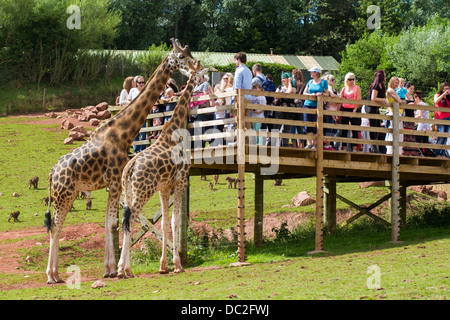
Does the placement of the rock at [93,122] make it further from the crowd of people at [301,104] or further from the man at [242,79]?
the man at [242,79]

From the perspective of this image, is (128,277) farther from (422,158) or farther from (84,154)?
(422,158)

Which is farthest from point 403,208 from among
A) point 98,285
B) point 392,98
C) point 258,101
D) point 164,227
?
point 98,285

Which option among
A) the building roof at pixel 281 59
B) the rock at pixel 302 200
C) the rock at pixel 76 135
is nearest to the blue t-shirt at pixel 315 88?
the rock at pixel 302 200

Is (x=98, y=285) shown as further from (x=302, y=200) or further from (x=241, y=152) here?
(x=302, y=200)

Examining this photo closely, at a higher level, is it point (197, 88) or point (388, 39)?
point (388, 39)

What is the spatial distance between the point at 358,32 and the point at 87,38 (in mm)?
26815

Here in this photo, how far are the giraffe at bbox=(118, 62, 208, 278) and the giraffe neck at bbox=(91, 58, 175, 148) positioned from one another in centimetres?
55

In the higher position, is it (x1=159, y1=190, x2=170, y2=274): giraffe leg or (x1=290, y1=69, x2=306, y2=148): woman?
(x1=290, y1=69, x2=306, y2=148): woman

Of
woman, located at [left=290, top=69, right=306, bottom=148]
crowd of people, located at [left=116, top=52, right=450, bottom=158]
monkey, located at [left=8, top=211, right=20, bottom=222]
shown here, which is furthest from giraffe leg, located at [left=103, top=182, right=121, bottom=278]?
monkey, located at [left=8, top=211, right=20, bottom=222]

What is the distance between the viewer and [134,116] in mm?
15492

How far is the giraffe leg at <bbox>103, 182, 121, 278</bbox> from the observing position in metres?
14.8

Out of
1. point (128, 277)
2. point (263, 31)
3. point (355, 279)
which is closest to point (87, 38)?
point (263, 31)

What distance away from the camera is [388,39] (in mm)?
53625

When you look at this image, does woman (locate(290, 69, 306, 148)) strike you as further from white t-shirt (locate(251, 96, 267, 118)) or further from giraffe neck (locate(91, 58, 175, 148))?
giraffe neck (locate(91, 58, 175, 148))
